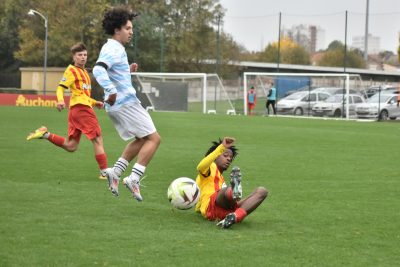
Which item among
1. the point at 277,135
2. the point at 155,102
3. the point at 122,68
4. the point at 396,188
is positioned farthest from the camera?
the point at 155,102

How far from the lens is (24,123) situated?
24438 mm

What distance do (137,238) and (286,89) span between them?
36843 millimetres

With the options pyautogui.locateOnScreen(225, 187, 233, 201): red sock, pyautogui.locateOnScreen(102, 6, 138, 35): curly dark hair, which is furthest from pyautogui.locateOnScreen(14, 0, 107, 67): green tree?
pyautogui.locateOnScreen(225, 187, 233, 201): red sock

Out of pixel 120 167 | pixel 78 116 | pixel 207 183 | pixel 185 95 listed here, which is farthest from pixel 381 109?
pixel 207 183

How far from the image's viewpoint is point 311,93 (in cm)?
4041

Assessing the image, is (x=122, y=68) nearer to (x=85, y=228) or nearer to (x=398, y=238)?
(x=85, y=228)

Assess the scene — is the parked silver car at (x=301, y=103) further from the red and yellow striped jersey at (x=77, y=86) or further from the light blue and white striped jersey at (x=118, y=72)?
the light blue and white striped jersey at (x=118, y=72)

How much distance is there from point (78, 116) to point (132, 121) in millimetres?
2619

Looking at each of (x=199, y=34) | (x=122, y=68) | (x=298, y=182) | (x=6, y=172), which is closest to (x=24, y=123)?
(x=6, y=172)

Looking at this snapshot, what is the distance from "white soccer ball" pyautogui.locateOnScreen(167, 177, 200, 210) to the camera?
7.55m

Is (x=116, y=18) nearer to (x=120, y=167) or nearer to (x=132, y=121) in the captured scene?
(x=132, y=121)

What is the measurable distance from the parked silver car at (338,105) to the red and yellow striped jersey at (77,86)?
95.5ft

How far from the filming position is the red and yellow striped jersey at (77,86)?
1083cm

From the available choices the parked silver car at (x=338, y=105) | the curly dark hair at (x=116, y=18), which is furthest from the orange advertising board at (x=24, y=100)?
the curly dark hair at (x=116, y=18)
